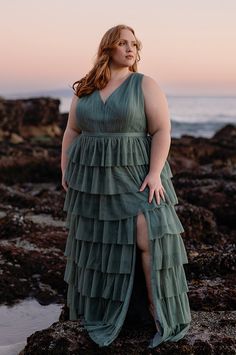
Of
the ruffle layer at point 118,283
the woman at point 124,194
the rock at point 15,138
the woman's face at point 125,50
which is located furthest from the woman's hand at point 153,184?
the rock at point 15,138

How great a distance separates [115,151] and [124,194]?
0.28 meters

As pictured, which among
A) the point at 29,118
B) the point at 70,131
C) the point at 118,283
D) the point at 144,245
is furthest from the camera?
the point at 29,118

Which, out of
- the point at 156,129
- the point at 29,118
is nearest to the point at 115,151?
the point at 156,129

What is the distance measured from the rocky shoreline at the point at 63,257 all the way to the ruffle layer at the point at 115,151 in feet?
3.69

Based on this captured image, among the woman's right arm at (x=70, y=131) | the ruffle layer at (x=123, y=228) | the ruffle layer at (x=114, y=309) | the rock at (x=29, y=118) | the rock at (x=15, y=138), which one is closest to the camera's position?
the ruffle layer at (x=123, y=228)

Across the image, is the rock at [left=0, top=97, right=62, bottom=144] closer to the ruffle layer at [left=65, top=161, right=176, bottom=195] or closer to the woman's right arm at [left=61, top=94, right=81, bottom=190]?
the woman's right arm at [left=61, top=94, right=81, bottom=190]

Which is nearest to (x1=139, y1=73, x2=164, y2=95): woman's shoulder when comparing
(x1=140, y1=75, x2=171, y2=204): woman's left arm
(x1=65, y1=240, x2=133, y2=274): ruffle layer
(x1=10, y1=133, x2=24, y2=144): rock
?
(x1=140, y1=75, x2=171, y2=204): woman's left arm

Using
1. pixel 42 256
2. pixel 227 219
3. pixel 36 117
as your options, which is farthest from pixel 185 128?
pixel 42 256

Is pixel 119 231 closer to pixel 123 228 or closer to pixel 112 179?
pixel 123 228

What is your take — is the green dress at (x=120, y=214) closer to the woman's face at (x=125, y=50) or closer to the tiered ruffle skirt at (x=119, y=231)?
the tiered ruffle skirt at (x=119, y=231)

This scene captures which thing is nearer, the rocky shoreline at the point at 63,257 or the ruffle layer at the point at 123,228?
the ruffle layer at the point at 123,228

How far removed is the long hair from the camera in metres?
3.87

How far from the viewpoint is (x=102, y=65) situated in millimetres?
3912

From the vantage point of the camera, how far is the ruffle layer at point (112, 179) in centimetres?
378
